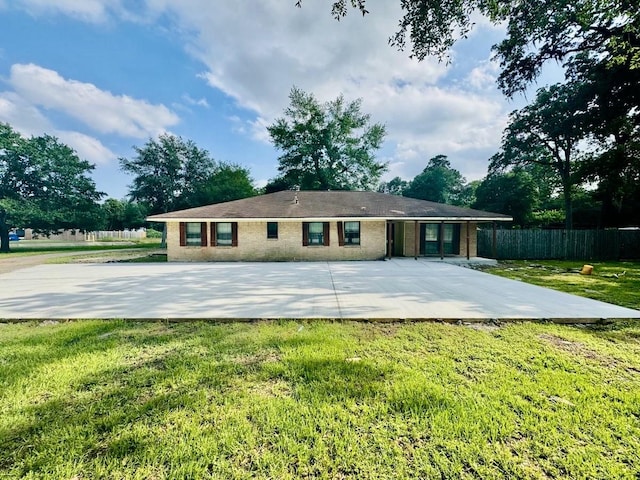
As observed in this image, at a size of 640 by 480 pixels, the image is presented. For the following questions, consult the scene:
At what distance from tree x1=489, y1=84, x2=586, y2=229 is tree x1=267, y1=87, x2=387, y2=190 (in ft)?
39.0

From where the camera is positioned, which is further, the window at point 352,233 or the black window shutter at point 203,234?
the window at point 352,233

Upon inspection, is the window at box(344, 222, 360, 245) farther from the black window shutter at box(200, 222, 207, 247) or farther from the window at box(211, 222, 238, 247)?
the black window shutter at box(200, 222, 207, 247)

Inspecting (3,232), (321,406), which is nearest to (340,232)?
(321,406)

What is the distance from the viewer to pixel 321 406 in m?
2.51

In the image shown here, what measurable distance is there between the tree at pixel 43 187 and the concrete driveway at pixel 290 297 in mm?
19528

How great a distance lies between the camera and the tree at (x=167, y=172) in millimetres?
25828

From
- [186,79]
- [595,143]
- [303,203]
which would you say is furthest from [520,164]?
[186,79]

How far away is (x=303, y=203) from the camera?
16.6 metres

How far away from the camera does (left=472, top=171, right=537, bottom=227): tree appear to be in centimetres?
2462

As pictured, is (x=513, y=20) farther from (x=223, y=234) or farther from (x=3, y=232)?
(x=3, y=232)

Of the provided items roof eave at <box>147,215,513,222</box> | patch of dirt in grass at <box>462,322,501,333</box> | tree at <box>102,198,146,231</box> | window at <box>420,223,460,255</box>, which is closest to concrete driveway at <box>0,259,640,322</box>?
patch of dirt in grass at <box>462,322,501,333</box>

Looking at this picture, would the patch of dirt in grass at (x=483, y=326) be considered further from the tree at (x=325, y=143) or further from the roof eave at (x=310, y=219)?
the tree at (x=325, y=143)

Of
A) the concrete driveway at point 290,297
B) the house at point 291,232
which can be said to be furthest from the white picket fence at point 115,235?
the concrete driveway at point 290,297

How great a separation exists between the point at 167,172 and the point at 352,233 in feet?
70.3
